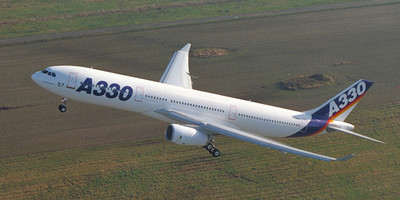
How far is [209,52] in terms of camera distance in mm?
109312

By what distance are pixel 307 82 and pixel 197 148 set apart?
105ft

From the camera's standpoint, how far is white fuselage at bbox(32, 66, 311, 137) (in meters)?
61.4

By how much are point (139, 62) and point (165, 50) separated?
8.39 m

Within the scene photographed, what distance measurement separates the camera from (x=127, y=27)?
124500 millimetres

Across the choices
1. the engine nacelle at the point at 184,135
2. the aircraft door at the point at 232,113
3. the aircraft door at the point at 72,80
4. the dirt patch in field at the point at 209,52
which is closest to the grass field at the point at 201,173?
the engine nacelle at the point at 184,135

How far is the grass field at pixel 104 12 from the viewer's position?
12325 centimetres

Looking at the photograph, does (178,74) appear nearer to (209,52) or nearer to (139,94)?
(139,94)

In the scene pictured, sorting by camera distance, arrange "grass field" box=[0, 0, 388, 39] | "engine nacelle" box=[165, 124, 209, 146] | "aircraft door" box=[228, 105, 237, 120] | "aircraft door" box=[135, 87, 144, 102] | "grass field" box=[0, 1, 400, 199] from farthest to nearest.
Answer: "grass field" box=[0, 0, 388, 39] < "aircraft door" box=[228, 105, 237, 120] < "grass field" box=[0, 1, 400, 199] < "aircraft door" box=[135, 87, 144, 102] < "engine nacelle" box=[165, 124, 209, 146]

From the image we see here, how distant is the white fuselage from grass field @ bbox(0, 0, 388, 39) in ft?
201

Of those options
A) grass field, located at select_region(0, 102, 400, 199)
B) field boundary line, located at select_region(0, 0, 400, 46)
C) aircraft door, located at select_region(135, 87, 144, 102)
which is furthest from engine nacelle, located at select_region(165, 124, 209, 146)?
field boundary line, located at select_region(0, 0, 400, 46)

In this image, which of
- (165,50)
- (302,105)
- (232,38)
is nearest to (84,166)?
(302,105)

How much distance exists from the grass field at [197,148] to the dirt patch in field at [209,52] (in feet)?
6.01

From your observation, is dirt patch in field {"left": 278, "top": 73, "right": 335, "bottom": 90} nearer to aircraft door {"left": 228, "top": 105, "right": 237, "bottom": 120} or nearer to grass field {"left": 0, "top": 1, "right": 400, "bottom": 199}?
grass field {"left": 0, "top": 1, "right": 400, "bottom": 199}

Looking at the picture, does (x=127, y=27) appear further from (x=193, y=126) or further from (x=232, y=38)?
(x=193, y=126)
